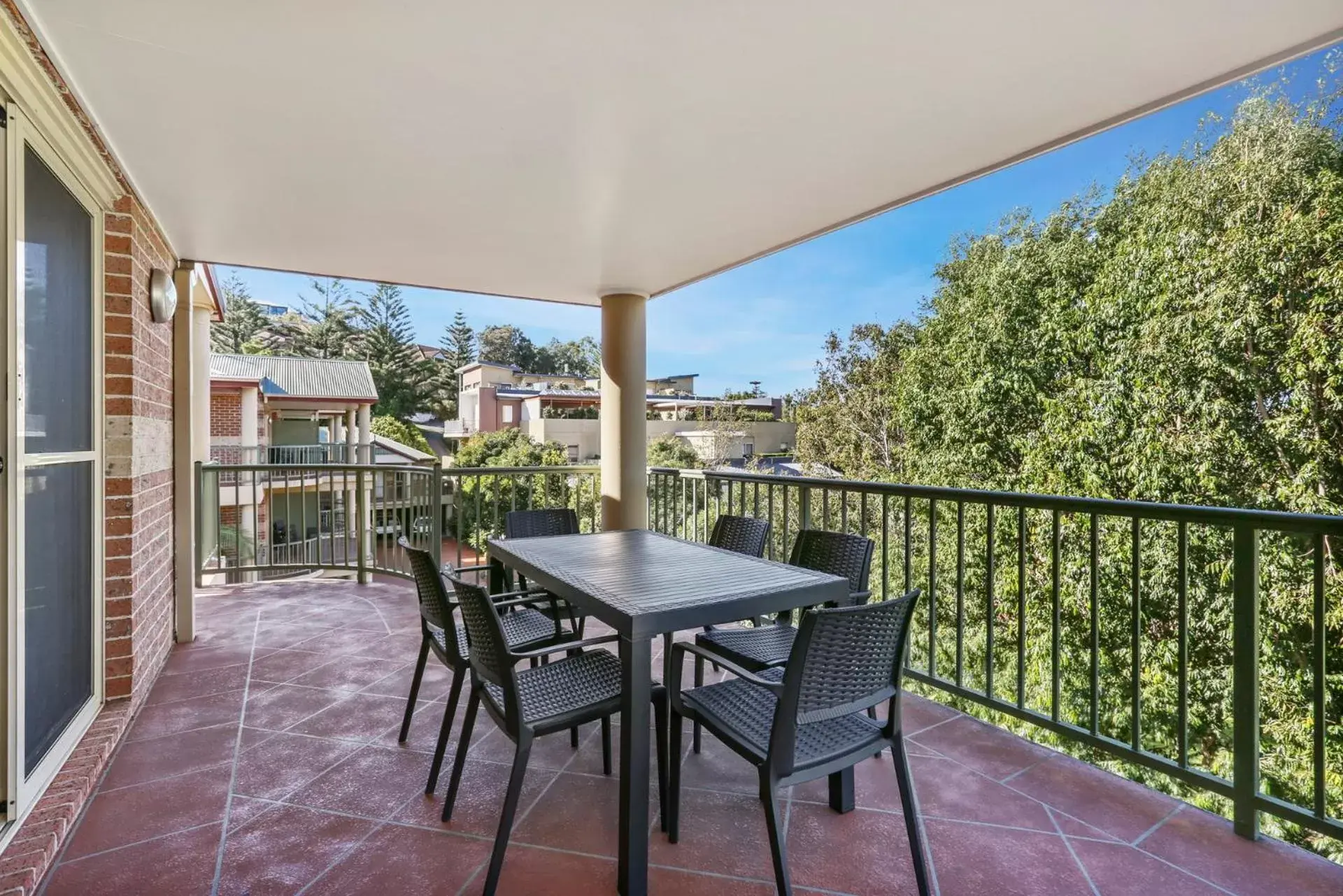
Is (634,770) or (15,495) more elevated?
(15,495)

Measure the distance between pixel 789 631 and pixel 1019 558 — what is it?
3.19 ft

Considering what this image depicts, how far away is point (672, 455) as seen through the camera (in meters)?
19.4

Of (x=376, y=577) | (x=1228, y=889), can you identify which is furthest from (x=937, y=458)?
(x=1228, y=889)

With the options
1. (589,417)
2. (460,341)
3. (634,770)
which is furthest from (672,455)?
(460,341)

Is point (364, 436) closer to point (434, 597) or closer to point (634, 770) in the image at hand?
point (434, 597)

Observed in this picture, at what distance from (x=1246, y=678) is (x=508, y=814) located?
2220mm

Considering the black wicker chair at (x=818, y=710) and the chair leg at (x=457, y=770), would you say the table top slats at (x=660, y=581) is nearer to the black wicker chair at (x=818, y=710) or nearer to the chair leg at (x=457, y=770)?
the black wicker chair at (x=818, y=710)

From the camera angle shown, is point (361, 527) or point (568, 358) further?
point (568, 358)

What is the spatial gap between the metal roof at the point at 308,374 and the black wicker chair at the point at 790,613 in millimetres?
15027

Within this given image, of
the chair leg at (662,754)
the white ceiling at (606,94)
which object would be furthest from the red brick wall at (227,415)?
the chair leg at (662,754)

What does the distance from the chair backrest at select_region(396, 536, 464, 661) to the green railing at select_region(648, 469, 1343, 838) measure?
1.95 meters

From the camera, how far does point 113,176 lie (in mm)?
2588

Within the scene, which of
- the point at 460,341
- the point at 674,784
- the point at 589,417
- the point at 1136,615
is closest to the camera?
the point at 674,784

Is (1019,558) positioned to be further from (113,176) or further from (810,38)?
(113,176)
